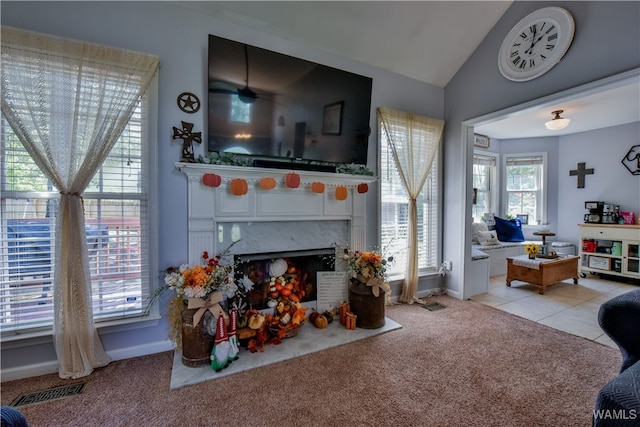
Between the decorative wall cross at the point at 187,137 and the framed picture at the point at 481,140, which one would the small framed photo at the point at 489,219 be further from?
the decorative wall cross at the point at 187,137

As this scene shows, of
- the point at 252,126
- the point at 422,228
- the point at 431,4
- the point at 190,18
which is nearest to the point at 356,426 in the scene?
the point at 252,126

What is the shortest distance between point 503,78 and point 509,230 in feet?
10.9

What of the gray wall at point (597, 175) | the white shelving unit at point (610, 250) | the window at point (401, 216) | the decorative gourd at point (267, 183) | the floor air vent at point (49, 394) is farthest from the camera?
the gray wall at point (597, 175)

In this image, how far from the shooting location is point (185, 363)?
76.0 inches

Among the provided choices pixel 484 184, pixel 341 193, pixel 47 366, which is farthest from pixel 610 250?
pixel 47 366

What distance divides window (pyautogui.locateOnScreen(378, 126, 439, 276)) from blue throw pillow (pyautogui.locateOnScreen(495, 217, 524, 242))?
2.61m

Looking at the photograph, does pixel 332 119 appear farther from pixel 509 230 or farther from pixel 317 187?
pixel 509 230

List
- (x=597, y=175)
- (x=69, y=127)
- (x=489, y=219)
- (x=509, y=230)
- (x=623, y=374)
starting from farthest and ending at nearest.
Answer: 1. (x=489, y=219)
2. (x=509, y=230)
3. (x=597, y=175)
4. (x=69, y=127)
5. (x=623, y=374)

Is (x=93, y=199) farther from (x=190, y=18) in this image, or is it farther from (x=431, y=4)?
(x=431, y=4)

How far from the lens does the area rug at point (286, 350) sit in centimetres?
182

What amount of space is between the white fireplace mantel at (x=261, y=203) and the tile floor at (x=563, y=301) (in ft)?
6.38

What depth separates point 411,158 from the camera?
10.3 ft

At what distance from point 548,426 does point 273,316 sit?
1853mm

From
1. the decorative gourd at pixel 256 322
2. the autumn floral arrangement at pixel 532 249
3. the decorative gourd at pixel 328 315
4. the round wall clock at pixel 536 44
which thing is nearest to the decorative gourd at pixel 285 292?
the decorative gourd at pixel 256 322
